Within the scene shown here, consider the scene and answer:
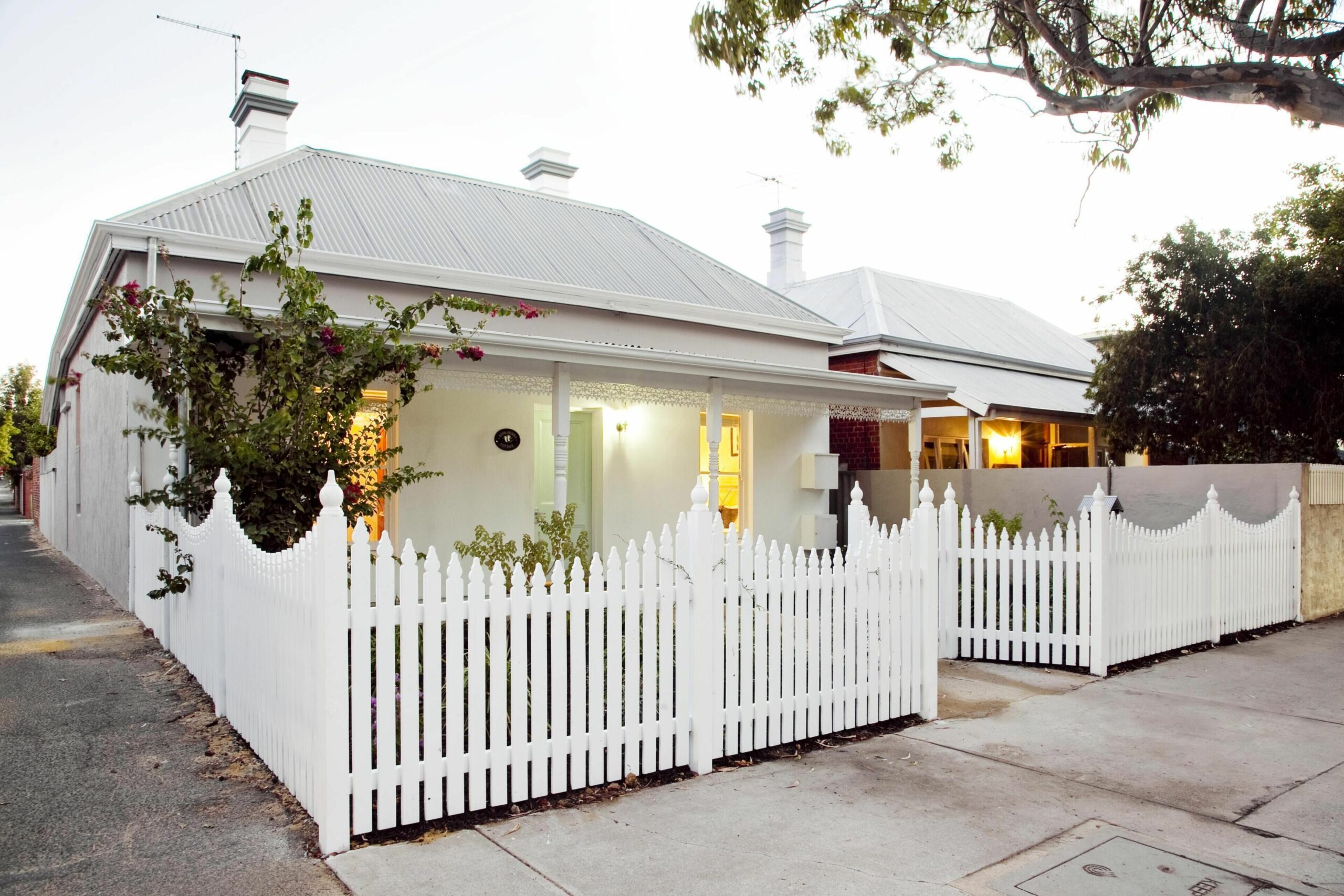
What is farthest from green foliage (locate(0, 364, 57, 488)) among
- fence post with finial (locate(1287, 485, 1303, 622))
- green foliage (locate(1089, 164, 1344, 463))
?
fence post with finial (locate(1287, 485, 1303, 622))

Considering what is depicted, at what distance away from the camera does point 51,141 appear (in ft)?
36.8

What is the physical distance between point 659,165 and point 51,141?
30.5 feet

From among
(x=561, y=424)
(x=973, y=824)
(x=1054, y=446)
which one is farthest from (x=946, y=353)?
(x=973, y=824)

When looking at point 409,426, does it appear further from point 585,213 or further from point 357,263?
point 585,213

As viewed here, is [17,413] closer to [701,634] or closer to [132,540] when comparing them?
[132,540]

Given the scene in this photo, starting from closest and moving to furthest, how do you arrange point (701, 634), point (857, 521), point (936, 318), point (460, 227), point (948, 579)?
point (701, 634) < point (857, 521) < point (948, 579) < point (460, 227) < point (936, 318)

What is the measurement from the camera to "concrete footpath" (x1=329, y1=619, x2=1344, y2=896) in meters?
3.33

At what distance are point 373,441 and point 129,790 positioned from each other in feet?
14.5

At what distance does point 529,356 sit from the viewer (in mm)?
9156

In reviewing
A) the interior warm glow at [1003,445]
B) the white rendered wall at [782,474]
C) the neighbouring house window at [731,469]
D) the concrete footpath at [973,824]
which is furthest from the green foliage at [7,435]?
the concrete footpath at [973,824]

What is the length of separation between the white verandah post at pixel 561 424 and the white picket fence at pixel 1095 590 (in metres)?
3.68

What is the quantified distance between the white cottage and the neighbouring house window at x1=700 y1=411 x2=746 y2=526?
3 cm

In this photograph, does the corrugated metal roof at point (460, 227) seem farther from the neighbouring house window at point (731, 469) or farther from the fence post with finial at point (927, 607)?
the fence post with finial at point (927, 607)

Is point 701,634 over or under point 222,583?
under
